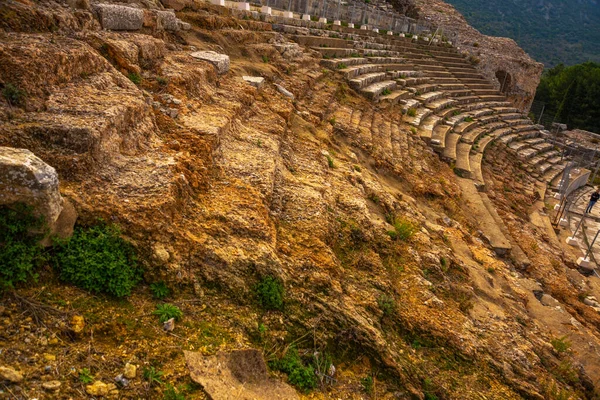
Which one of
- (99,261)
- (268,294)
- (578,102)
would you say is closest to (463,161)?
(268,294)

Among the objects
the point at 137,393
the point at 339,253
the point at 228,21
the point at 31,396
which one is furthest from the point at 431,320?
the point at 228,21

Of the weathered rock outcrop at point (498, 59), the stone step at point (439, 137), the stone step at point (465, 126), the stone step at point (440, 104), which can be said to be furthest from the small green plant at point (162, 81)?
the weathered rock outcrop at point (498, 59)

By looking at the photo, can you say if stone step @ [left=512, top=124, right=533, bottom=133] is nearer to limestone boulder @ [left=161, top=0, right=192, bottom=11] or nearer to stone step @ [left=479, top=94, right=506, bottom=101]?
stone step @ [left=479, top=94, right=506, bottom=101]

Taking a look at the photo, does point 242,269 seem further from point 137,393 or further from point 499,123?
point 499,123

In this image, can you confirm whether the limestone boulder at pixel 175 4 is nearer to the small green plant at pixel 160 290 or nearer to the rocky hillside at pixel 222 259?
the rocky hillside at pixel 222 259

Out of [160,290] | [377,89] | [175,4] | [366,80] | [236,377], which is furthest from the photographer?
[366,80]

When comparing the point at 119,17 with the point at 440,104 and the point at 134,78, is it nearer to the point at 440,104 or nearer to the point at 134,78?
the point at 134,78
